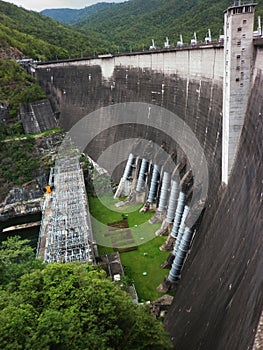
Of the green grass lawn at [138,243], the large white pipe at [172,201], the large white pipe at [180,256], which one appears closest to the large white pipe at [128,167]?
the green grass lawn at [138,243]

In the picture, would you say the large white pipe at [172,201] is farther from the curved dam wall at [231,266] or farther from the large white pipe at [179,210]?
the curved dam wall at [231,266]

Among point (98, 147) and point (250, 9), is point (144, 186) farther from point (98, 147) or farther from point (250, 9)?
point (250, 9)

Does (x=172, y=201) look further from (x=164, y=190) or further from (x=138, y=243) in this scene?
(x=138, y=243)

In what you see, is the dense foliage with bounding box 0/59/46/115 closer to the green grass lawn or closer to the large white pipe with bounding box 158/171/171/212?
the green grass lawn

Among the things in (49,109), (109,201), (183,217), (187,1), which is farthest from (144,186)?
(187,1)

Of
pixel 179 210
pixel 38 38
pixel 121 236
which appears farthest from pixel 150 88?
pixel 38 38
